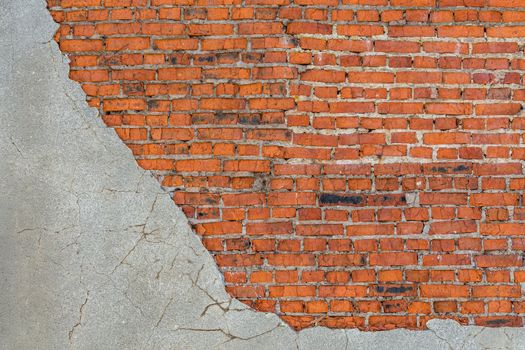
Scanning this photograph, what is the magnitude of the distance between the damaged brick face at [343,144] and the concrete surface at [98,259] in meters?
0.10

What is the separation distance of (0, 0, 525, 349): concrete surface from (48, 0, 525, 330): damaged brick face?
10 cm

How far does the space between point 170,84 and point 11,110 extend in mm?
868

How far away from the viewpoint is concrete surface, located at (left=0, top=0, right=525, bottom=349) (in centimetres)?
247

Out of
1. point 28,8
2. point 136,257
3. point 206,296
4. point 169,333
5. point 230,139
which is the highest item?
point 28,8

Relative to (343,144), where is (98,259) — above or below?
below

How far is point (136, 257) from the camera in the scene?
2.51m

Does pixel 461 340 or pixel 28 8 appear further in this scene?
pixel 28 8

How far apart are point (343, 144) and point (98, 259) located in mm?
1422

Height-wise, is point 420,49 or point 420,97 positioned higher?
point 420,49

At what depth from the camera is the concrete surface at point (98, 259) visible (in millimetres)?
2473

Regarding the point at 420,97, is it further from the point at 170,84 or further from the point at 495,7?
the point at 170,84

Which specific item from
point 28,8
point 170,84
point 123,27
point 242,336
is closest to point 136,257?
point 242,336

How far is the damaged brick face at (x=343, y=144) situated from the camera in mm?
2486

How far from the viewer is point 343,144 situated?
2.53m
